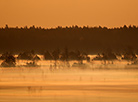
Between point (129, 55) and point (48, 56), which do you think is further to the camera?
point (48, 56)

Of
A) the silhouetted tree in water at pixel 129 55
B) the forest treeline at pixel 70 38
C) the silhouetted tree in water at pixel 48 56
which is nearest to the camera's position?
the silhouetted tree in water at pixel 129 55

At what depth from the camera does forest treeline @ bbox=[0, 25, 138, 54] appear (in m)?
64.2

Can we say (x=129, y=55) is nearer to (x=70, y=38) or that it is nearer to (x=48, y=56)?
(x=48, y=56)

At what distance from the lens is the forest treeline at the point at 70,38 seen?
6425cm

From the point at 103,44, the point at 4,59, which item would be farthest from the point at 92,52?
the point at 4,59

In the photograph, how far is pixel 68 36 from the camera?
69.8 meters

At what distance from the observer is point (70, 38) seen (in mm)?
69125

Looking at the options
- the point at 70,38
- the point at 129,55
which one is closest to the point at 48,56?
the point at 129,55

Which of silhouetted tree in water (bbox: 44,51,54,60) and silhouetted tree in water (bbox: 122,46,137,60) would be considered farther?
silhouetted tree in water (bbox: 44,51,54,60)

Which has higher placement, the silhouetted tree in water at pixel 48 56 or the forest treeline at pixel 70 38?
the forest treeline at pixel 70 38

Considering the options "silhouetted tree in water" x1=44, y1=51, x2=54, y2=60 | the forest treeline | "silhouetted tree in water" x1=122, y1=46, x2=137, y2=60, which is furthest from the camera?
the forest treeline

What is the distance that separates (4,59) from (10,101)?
27580mm

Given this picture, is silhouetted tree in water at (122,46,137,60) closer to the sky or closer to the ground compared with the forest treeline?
closer to the ground

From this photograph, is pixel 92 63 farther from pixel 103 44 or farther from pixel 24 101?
pixel 24 101
